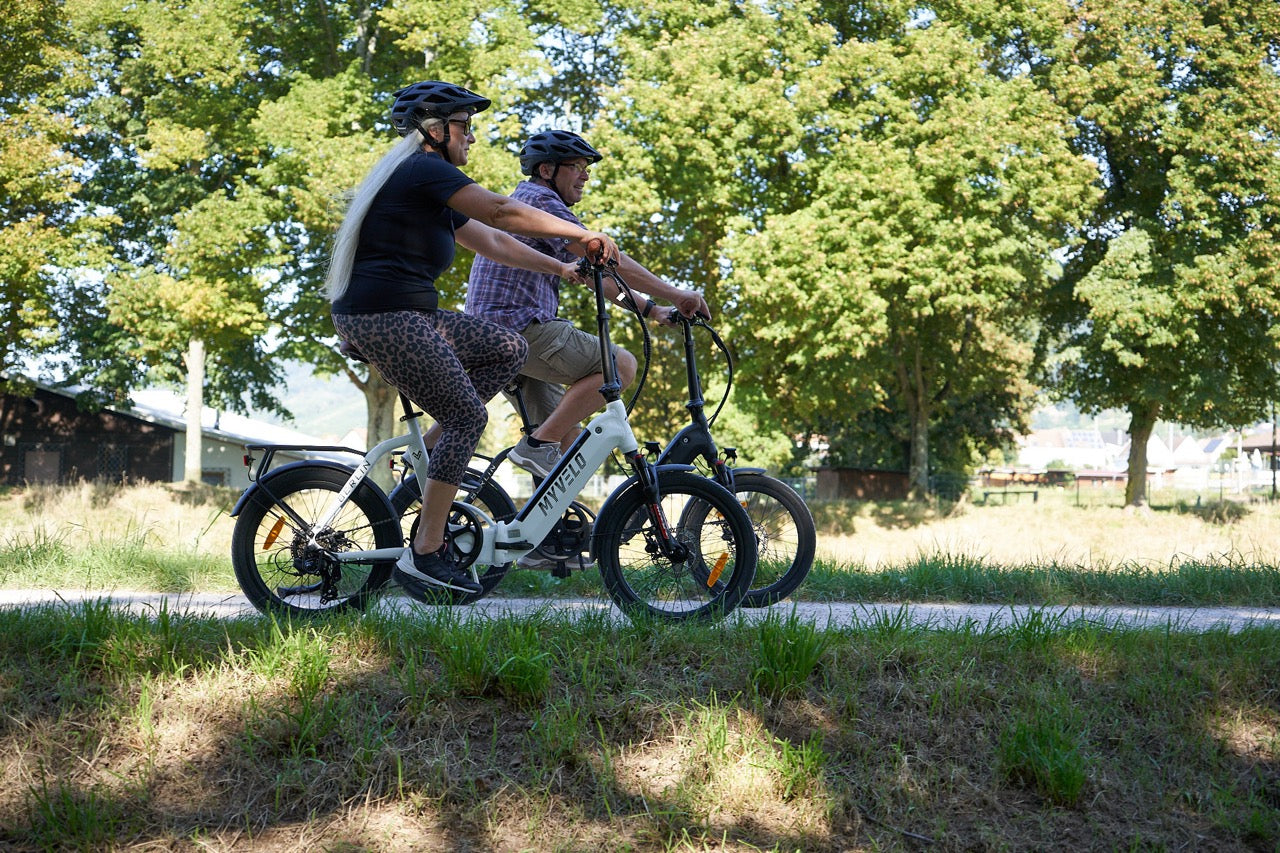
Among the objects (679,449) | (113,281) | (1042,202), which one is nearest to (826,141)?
(1042,202)

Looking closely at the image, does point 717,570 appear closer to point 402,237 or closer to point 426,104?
point 402,237

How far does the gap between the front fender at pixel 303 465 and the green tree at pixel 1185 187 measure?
2355 cm

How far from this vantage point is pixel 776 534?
15.7ft

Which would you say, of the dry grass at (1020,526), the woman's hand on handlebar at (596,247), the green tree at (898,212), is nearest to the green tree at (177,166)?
the green tree at (898,212)

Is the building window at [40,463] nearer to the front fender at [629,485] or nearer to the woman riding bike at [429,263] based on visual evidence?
the woman riding bike at [429,263]

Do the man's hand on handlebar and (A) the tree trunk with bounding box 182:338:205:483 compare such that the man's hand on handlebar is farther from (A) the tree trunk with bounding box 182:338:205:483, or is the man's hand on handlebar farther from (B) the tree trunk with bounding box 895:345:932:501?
(A) the tree trunk with bounding box 182:338:205:483

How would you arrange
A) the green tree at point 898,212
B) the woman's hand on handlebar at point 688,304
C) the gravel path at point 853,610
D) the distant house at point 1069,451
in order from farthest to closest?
the distant house at point 1069,451 < the green tree at point 898,212 < the woman's hand on handlebar at point 688,304 < the gravel path at point 853,610

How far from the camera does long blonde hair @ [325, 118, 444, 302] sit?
409 cm

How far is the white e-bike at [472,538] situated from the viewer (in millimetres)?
4469

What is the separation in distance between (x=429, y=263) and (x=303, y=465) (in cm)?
97

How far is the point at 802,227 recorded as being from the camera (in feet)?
70.0

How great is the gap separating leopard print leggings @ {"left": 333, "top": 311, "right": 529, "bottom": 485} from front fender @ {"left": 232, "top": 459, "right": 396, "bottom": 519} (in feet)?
0.83

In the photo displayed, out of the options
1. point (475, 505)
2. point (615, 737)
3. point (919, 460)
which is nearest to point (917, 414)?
point (919, 460)

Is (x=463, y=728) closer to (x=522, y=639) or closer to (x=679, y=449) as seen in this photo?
(x=522, y=639)
